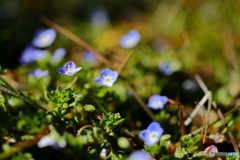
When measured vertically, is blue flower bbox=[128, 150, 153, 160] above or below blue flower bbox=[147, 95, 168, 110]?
below

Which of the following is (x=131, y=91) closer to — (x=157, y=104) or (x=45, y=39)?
(x=157, y=104)

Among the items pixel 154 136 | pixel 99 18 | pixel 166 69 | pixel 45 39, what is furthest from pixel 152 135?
pixel 99 18

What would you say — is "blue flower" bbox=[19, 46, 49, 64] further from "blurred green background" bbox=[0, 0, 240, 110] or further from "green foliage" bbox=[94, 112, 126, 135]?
"green foliage" bbox=[94, 112, 126, 135]

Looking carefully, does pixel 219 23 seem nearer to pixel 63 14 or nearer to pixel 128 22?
pixel 128 22

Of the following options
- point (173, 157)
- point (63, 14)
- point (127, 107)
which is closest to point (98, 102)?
point (127, 107)

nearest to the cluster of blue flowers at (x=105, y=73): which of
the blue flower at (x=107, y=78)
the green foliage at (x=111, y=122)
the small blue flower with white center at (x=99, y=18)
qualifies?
the blue flower at (x=107, y=78)

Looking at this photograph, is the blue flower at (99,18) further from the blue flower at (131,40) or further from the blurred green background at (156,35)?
the blue flower at (131,40)

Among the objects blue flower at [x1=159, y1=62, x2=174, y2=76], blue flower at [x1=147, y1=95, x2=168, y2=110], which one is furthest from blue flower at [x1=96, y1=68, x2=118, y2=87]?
blue flower at [x1=159, y1=62, x2=174, y2=76]

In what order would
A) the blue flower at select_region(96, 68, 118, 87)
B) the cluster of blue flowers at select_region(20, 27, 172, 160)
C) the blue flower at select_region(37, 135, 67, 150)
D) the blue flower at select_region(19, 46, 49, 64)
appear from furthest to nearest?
1. the blue flower at select_region(19, 46, 49, 64)
2. the blue flower at select_region(96, 68, 118, 87)
3. the cluster of blue flowers at select_region(20, 27, 172, 160)
4. the blue flower at select_region(37, 135, 67, 150)
